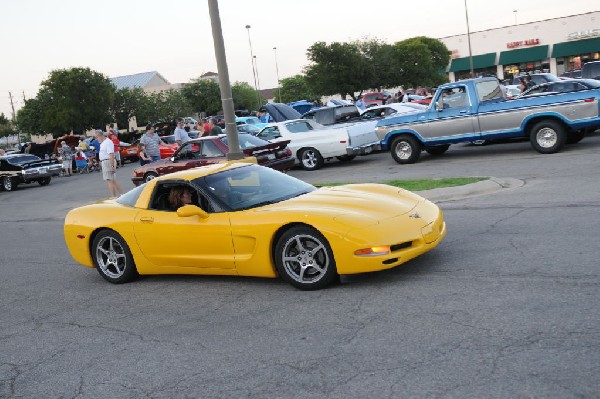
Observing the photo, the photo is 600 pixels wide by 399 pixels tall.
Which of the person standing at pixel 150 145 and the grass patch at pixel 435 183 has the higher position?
the person standing at pixel 150 145

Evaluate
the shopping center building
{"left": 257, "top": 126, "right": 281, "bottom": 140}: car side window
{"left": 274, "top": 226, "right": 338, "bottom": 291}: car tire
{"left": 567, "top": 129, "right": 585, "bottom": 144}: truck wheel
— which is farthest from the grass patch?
the shopping center building

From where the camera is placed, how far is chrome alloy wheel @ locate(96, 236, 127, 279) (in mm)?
7805

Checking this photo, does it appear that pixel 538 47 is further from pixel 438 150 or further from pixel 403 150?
pixel 403 150

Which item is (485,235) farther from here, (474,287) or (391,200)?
(474,287)

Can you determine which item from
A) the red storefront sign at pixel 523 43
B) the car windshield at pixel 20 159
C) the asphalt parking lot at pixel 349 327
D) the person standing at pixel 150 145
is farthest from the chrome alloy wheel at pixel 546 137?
the red storefront sign at pixel 523 43

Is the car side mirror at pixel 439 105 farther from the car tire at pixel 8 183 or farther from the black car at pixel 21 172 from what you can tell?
the car tire at pixel 8 183

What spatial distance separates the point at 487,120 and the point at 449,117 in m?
1.02

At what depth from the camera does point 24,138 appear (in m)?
123

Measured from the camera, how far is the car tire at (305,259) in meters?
6.20

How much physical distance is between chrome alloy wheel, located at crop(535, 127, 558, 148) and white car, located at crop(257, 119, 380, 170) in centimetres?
467

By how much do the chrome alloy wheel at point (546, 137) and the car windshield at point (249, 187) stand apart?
9446 mm

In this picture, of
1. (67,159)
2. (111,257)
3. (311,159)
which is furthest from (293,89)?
(111,257)

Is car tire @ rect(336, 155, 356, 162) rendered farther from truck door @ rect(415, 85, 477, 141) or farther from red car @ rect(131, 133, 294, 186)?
truck door @ rect(415, 85, 477, 141)

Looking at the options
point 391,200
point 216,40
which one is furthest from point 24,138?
point 391,200
